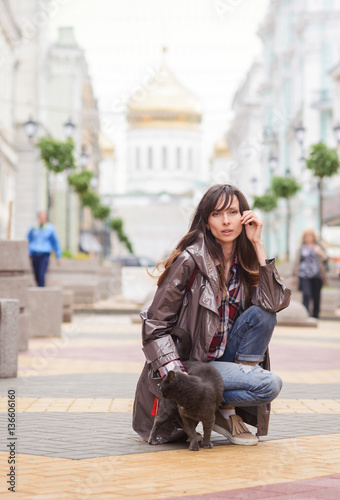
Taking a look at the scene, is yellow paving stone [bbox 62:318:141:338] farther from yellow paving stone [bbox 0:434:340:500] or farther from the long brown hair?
yellow paving stone [bbox 0:434:340:500]

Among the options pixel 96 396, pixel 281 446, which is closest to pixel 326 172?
pixel 96 396

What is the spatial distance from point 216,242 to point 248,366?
2.43 ft

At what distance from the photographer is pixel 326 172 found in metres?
29.0

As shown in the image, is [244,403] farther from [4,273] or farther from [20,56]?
[20,56]

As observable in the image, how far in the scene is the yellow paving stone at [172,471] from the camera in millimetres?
4152

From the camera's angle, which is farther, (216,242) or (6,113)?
(6,113)

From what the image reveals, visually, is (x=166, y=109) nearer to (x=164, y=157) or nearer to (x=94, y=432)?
(x=164, y=157)

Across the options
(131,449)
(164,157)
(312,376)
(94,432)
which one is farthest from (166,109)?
(131,449)

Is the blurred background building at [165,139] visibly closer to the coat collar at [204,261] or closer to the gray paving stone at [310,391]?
the gray paving stone at [310,391]

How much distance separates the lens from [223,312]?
5.52 metres

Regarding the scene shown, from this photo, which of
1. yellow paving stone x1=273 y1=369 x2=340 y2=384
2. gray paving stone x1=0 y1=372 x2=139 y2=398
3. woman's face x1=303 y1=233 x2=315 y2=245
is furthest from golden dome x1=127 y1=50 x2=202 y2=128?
gray paving stone x1=0 y1=372 x2=139 y2=398

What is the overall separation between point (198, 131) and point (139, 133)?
7.14 meters

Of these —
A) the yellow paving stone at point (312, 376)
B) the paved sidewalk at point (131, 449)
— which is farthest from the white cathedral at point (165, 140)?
the paved sidewalk at point (131, 449)

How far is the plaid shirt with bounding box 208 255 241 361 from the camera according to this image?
18.0 feet
